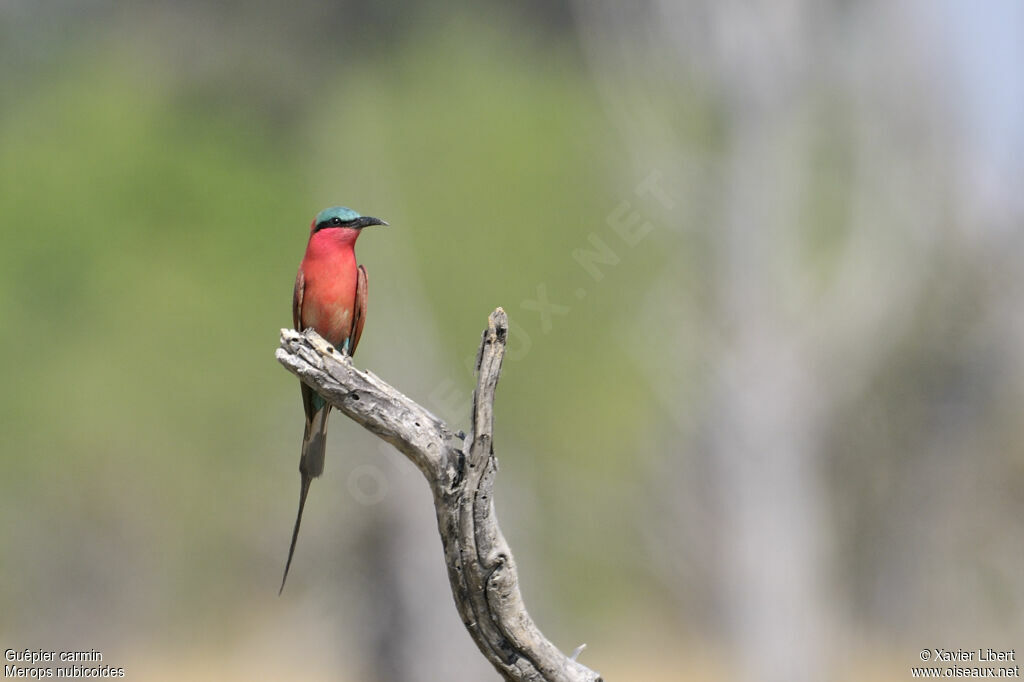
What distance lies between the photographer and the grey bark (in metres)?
2.75

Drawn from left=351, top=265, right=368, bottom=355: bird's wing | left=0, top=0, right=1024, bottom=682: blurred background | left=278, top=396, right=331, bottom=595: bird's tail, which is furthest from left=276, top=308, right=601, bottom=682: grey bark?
left=0, top=0, right=1024, bottom=682: blurred background

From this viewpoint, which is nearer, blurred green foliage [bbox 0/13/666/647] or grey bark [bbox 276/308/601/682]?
grey bark [bbox 276/308/601/682]

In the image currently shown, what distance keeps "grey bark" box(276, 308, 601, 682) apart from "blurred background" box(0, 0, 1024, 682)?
14.3 ft

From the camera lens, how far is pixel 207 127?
57.5 ft

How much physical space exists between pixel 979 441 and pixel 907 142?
2644mm

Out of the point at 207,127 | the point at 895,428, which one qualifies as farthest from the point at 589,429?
the point at 207,127

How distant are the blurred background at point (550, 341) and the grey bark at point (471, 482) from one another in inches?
172

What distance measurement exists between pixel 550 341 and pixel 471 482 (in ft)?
38.9

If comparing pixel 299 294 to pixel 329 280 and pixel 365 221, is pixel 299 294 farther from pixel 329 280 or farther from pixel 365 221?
pixel 365 221

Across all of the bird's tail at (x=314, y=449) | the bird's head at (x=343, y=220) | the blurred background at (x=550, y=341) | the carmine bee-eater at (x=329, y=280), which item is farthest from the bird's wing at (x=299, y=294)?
the blurred background at (x=550, y=341)

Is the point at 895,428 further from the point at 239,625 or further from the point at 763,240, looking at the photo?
the point at 239,625

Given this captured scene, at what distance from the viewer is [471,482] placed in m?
2.78

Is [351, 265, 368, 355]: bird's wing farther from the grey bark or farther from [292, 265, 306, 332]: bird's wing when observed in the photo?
the grey bark

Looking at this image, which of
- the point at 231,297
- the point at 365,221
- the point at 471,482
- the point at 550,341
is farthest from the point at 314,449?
the point at 231,297
